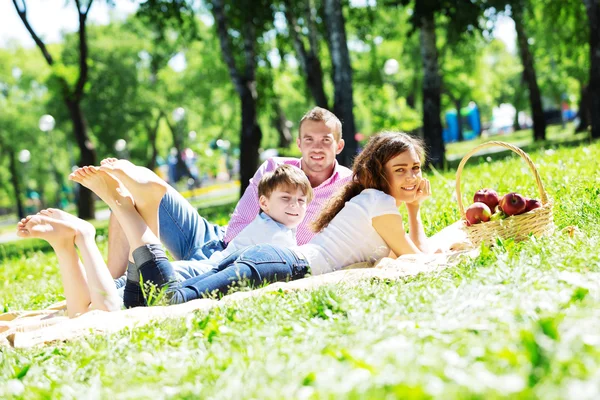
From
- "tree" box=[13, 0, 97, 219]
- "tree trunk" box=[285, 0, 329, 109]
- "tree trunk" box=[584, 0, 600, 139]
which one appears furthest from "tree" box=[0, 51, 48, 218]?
"tree trunk" box=[584, 0, 600, 139]

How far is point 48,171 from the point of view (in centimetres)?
5497

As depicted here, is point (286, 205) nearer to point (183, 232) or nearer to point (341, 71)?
point (183, 232)

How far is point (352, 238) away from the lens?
193 inches

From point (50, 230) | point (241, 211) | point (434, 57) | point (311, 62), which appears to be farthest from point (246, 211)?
point (311, 62)

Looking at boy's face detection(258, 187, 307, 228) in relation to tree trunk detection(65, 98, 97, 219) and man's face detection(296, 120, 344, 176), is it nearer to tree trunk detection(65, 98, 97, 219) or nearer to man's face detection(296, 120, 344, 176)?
man's face detection(296, 120, 344, 176)

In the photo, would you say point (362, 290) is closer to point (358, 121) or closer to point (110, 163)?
point (110, 163)

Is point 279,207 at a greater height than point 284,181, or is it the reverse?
point 284,181

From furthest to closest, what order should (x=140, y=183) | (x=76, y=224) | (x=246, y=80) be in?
(x=246, y=80) < (x=140, y=183) < (x=76, y=224)

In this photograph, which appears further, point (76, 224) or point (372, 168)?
point (372, 168)

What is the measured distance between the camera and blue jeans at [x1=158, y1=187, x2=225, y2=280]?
527 cm

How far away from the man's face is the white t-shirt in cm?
83

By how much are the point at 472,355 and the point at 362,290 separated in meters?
1.56

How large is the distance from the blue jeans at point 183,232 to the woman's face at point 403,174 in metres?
1.49

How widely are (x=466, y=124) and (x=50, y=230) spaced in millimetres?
65813
